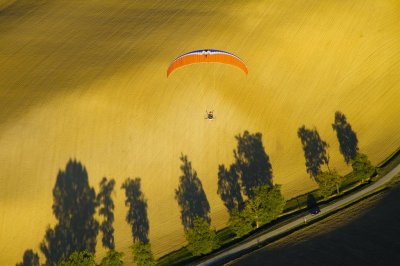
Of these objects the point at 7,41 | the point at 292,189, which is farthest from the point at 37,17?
the point at 292,189

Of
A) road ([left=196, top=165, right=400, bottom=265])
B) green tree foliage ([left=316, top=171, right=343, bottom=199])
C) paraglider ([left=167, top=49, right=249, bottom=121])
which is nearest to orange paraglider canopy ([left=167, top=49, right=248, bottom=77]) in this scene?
paraglider ([left=167, top=49, right=249, bottom=121])

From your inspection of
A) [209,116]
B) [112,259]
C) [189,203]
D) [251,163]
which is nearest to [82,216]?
[112,259]

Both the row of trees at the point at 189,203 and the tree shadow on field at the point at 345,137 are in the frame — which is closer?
the row of trees at the point at 189,203

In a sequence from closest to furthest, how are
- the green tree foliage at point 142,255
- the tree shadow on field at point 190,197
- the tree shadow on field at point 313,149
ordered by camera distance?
the green tree foliage at point 142,255 < the tree shadow on field at point 190,197 < the tree shadow on field at point 313,149

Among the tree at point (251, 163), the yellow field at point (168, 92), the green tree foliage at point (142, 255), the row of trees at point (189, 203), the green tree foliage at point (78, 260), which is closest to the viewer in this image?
the green tree foliage at point (78, 260)

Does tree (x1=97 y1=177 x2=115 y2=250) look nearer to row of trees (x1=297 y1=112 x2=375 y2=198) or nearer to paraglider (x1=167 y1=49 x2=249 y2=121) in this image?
paraglider (x1=167 y1=49 x2=249 y2=121)

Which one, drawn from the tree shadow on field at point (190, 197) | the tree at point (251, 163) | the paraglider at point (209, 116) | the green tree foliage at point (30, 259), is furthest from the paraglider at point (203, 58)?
the green tree foliage at point (30, 259)

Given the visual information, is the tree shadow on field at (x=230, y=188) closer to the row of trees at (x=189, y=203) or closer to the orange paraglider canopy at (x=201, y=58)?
the row of trees at (x=189, y=203)
